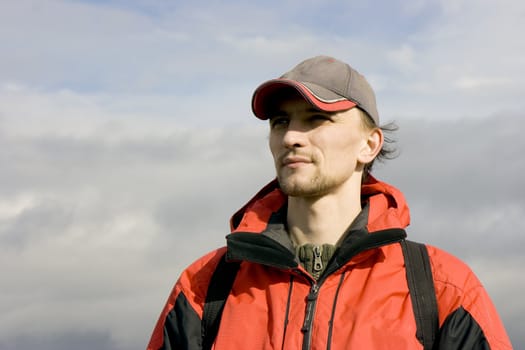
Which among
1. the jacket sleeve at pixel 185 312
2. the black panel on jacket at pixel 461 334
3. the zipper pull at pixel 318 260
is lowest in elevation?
the black panel on jacket at pixel 461 334

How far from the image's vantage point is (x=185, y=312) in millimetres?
6344

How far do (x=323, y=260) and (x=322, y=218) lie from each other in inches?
13.7

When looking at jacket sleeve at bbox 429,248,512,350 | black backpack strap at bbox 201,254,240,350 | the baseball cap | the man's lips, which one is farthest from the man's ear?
black backpack strap at bbox 201,254,240,350

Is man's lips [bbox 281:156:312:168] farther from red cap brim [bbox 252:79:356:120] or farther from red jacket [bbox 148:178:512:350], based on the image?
red jacket [bbox 148:178:512:350]

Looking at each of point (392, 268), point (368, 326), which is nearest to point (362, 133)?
point (392, 268)

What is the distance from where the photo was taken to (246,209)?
23.1ft

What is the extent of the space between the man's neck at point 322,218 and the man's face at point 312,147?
0.09 m

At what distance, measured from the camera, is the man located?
591 centimetres

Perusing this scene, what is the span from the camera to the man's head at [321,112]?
6.32m

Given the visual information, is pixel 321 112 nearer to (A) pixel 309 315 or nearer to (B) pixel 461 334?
(A) pixel 309 315

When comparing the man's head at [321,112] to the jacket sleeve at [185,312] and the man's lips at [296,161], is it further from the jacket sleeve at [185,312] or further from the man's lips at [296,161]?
the jacket sleeve at [185,312]

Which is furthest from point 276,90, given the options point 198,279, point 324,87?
point 198,279

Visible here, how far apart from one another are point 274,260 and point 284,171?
0.68 meters

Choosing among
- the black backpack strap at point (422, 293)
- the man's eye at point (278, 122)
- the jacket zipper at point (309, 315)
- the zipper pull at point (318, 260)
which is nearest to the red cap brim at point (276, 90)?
the man's eye at point (278, 122)
